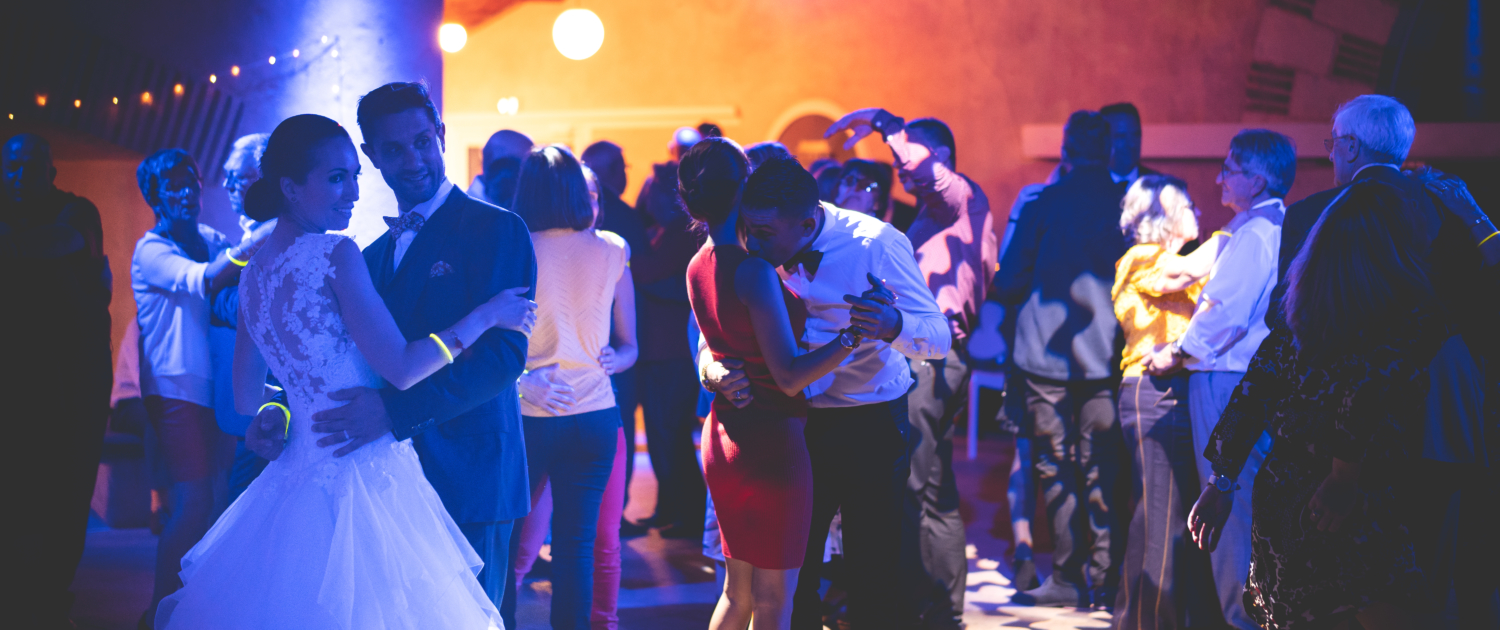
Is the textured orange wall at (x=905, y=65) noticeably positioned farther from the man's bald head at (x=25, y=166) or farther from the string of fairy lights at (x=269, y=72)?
the man's bald head at (x=25, y=166)

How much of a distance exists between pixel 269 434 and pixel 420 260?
435mm

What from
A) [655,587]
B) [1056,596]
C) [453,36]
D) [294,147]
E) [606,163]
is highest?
[453,36]

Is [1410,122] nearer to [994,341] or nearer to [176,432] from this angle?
[994,341]

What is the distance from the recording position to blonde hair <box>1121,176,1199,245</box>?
335 cm

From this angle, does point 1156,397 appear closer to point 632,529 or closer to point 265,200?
point 632,529

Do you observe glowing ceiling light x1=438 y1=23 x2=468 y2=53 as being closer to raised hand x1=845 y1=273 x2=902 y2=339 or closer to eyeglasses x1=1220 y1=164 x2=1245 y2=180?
eyeglasses x1=1220 y1=164 x2=1245 y2=180

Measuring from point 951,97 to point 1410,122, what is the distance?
6.31 metres

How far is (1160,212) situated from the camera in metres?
3.39

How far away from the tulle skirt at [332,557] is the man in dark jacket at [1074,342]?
2471 mm

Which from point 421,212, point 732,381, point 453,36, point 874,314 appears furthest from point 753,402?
A: point 453,36

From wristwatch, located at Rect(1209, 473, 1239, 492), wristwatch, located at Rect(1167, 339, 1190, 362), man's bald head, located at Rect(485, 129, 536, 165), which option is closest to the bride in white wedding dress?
wristwatch, located at Rect(1209, 473, 1239, 492)

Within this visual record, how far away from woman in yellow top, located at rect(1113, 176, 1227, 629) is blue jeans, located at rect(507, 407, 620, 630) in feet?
5.77

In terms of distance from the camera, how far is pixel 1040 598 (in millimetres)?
3754

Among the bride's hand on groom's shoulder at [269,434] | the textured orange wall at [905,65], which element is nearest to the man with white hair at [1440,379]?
the bride's hand on groom's shoulder at [269,434]
